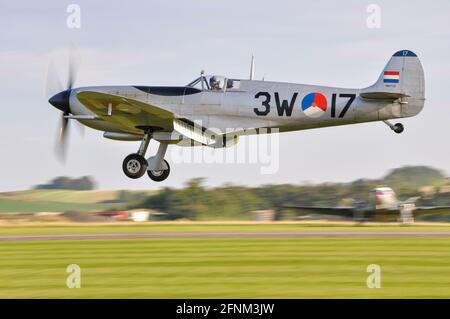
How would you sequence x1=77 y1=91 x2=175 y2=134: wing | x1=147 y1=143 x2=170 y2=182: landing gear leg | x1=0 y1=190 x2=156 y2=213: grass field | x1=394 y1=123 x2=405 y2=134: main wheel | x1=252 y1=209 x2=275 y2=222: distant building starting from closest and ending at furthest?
1. x1=77 y1=91 x2=175 y2=134: wing
2. x1=394 y1=123 x2=405 y2=134: main wheel
3. x1=147 y1=143 x2=170 y2=182: landing gear leg
4. x1=0 y1=190 x2=156 y2=213: grass field
5. x1=252 y1=209 x2=275 y2=222: distant building

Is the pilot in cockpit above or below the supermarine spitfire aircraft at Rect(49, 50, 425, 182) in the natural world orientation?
above

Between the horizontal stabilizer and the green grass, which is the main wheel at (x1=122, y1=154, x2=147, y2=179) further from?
the green grass

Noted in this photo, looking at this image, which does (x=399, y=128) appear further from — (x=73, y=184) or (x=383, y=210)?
(x=73, y=184)

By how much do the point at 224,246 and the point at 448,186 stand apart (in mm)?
48509

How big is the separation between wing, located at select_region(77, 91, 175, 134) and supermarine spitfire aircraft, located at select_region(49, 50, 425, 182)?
1.0 inches

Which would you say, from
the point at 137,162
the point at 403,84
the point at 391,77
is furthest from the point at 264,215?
the point at 403,84

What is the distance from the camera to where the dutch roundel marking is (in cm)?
2014

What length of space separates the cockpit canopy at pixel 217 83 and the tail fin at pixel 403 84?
3326mm

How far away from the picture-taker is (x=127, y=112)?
66.4 ft

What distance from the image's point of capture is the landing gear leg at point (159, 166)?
2156 centimetres

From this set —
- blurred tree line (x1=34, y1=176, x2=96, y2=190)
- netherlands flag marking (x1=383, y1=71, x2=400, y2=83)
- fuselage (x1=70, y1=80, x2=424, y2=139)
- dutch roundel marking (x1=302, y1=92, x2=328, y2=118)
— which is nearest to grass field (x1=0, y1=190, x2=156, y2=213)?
blurred tree line (x1=34, y1=176, x2=96, y2=190)

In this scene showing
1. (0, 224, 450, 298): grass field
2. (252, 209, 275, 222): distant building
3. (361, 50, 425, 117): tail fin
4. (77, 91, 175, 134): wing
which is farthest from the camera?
(252, 209, 275, 222): distant building

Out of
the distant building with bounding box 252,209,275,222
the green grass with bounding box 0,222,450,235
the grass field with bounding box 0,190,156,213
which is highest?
the grass field with bounding box 0,190,156,213
